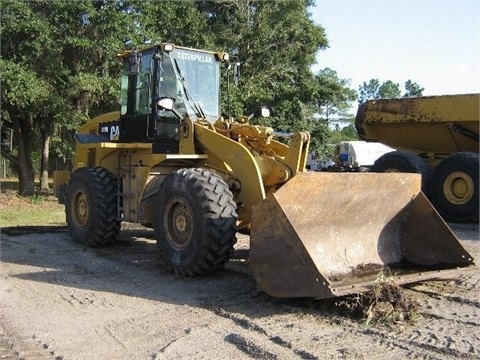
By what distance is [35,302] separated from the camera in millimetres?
5559

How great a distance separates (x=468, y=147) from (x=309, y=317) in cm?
870

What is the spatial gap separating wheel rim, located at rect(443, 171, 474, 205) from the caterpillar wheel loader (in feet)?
17.4

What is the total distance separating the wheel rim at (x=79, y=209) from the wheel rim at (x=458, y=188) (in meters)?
6.94

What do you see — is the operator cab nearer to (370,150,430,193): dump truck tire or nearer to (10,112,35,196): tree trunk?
(370,150,430,193): dump truck tire

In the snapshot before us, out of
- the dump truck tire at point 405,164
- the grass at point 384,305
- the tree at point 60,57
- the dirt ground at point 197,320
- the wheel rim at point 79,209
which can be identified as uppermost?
the tree at point 60,57

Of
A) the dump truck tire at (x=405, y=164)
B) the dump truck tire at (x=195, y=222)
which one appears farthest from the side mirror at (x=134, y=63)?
the dump truck tire at (x=405, y=164)

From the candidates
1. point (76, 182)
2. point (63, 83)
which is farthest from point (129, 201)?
point (63, 83)

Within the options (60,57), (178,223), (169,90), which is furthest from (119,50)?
(178,223)

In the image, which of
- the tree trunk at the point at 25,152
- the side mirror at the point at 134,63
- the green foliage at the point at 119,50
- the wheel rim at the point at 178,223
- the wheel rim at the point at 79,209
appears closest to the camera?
the wheel rim at the point at 178,223

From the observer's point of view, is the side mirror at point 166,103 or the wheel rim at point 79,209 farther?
the wheel rim at point 79,209

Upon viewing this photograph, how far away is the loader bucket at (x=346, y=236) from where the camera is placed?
5.04 m

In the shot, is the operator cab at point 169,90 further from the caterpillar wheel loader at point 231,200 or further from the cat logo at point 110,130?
the cat logo at point 110,130

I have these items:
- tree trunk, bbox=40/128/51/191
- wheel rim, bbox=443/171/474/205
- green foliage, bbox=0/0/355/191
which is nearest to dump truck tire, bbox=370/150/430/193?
wheel rim, bbox=443/171/474/205

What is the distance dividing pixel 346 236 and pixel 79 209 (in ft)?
14.5
